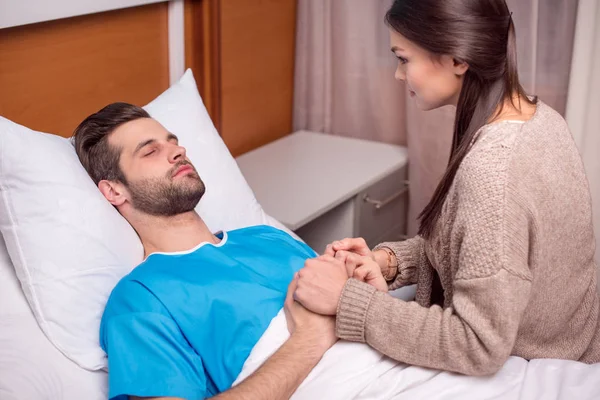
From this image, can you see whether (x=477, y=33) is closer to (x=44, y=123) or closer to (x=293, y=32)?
(x=44, y=123)

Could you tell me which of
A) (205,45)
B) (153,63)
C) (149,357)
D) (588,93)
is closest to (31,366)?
(149,357)

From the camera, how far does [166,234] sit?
1535mm

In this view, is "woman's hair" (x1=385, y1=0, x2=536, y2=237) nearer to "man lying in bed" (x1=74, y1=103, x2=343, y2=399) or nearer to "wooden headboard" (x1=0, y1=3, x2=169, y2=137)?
"man lying in bed" (x1=74, y1=103, x2=343, y2=399)

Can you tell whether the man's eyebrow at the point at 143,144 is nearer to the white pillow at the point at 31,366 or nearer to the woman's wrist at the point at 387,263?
the white pillow at the point at 31,366

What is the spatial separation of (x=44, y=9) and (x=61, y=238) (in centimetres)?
67

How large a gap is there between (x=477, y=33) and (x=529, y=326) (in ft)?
1.71

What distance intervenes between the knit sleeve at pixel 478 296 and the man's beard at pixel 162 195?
486mm

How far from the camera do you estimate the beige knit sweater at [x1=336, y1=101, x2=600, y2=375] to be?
1148 mm

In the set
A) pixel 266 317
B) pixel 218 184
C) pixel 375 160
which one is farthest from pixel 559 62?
pixel 266 317

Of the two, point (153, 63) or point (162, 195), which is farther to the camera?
point (153, 63)

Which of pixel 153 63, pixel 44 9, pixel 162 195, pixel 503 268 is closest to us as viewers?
pixel 503 268

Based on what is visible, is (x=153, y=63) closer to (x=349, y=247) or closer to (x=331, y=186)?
(x=331, y=186)

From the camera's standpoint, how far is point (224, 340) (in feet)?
4.54

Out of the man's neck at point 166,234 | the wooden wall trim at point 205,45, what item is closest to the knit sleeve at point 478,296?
the man's neck at point 166,234
